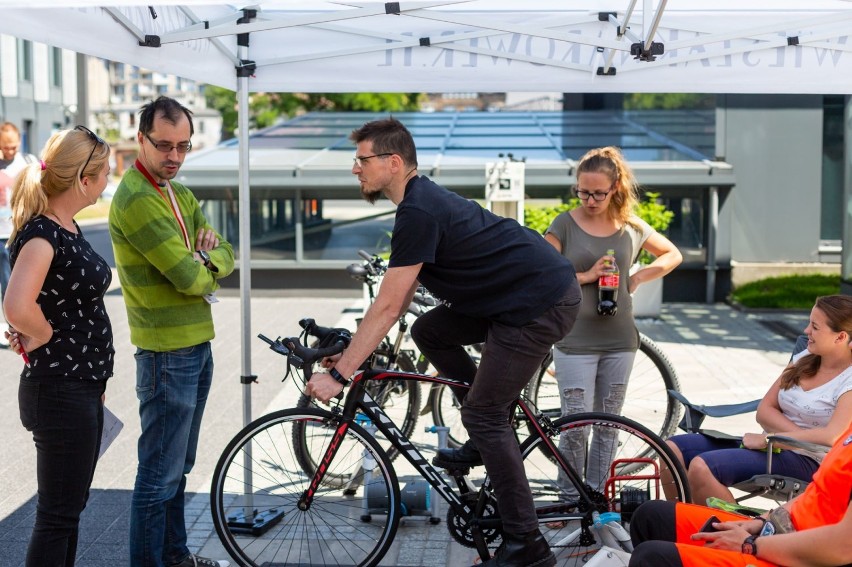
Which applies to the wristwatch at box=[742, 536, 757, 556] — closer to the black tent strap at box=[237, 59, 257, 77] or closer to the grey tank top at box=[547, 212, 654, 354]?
the grey tank top at box=[547, 212, 654, 354]

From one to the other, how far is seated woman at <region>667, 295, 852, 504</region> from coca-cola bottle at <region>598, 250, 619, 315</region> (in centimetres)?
76

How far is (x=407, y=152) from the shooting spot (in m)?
3.86

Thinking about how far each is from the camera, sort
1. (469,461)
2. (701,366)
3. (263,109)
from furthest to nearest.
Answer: (263,109) → (701,366) → (469,461)

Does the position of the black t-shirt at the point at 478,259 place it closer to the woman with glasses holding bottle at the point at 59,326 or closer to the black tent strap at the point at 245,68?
the woman with glasses holding bottle at the point at 59,326

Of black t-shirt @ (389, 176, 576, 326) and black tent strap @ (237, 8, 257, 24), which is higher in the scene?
black tent strap @ (237, 8, 257, 24)

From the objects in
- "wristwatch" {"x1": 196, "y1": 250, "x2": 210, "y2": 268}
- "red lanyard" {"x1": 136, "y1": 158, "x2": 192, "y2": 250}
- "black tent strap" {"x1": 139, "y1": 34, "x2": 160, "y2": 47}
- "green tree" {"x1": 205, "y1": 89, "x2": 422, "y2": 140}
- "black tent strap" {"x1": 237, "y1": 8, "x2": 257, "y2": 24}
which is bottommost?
"wristwatch" {"x1": 196, "y1": 250, "x2": 210, "y2": 268}

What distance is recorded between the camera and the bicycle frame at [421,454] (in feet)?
13.9

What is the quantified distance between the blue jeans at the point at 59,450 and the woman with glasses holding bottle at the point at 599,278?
7.56ft

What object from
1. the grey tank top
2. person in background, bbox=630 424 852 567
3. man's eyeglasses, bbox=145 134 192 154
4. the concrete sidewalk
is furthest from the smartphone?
man's eyeglasses, bbox=145 134 192 154

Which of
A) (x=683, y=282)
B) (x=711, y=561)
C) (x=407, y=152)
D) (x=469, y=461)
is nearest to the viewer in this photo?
(x=711, y=561)

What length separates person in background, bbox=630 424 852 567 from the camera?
10.0ft

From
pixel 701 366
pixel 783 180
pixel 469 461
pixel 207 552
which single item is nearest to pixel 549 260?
pixel 469 461

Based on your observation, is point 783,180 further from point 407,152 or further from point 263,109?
point 263,109

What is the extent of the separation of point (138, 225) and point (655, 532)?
214cm
